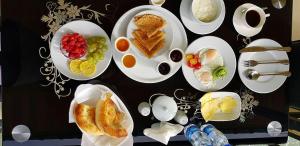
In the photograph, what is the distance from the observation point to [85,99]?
154 cm

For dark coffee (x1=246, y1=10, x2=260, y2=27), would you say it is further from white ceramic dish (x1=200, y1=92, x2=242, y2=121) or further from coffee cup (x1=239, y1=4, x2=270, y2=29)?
white ceramic dish (x1=200, y1=92, x2=242, y2=121)

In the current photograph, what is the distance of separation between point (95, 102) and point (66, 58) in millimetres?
220

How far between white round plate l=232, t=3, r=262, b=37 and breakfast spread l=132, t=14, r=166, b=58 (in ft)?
1.10

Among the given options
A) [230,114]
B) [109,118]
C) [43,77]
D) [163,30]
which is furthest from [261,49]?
[43,77]

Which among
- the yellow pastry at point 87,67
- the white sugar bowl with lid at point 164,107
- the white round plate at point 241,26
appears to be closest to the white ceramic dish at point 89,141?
the white sugar bowl with lid at point 164,107

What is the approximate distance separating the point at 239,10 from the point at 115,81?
0.63m

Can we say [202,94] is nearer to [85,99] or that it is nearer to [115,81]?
[115,81]

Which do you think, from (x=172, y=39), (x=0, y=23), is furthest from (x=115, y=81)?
(x=0, y=23)

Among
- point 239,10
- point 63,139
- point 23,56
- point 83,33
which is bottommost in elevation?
point 63,139

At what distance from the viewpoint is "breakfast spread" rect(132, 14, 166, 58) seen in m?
1.55

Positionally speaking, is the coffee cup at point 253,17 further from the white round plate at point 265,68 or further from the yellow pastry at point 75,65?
the yellow pastry at point 75,65

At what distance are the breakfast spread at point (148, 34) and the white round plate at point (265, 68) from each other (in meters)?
0.40

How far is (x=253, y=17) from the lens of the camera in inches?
63.1

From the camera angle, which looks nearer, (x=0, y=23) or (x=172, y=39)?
(x=0, y=23)
